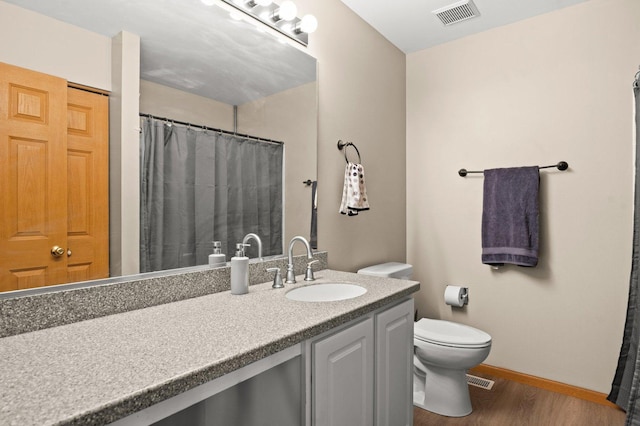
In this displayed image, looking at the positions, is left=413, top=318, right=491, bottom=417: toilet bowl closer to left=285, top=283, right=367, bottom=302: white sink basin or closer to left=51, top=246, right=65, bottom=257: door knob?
left=285, top=283, right=367, bottom=302: white sink basin

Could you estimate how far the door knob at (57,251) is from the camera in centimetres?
108

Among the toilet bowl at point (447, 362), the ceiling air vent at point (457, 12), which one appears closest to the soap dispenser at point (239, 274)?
the toilet bowl at point (447, 362)

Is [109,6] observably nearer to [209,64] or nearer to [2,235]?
[209,64]

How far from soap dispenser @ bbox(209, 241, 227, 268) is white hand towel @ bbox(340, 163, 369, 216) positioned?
2.81ft

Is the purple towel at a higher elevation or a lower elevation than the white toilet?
higher

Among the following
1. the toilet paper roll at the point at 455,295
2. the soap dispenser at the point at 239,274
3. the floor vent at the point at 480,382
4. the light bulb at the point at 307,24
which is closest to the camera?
the soap dispenser at the point at 239,274

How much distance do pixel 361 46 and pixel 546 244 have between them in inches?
70.3

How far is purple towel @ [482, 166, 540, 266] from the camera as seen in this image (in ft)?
7.62

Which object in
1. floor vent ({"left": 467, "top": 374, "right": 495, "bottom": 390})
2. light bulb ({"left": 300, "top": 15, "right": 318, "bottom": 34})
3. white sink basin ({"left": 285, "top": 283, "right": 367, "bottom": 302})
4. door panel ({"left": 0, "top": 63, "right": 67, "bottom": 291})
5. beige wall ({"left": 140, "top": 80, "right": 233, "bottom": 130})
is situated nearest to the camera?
door panel ({"left": 0, "top": 63, "right": 67, "bottom": 291})

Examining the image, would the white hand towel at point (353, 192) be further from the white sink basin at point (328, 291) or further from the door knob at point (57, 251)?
the door knob at point (57, 251)

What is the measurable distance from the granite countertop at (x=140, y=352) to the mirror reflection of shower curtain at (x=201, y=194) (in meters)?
0.24

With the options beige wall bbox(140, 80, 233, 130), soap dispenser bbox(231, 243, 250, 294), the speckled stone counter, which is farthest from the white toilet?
beige wall bbox(140, 80, 233, 130)

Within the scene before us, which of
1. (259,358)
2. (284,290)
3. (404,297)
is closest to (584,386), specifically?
(404,297)

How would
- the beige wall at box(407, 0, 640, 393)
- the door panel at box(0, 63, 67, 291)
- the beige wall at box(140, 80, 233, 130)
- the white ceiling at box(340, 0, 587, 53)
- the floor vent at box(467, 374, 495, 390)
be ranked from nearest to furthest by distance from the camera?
the door panel at box(0, 63, 67, 291)
the beige wall at box(140, 80, 233, 130)
the beige wall at box(407, 0, 640, 393)
the white ceiling at box(340, 0, 587, 53)
the floor vent at box(467, 374, 495, 390)
